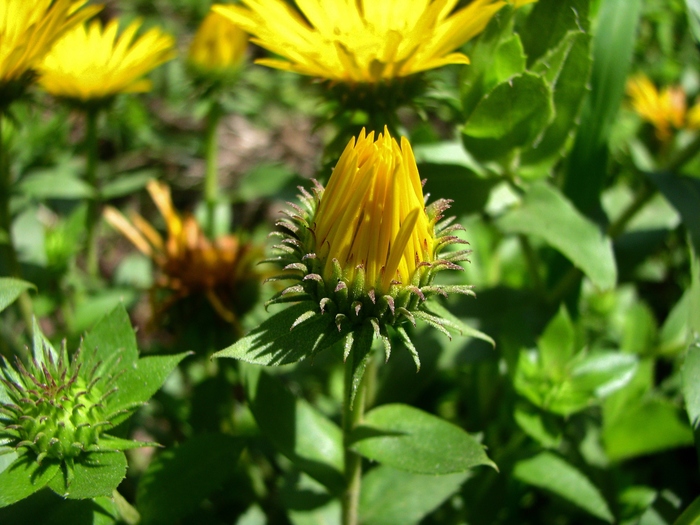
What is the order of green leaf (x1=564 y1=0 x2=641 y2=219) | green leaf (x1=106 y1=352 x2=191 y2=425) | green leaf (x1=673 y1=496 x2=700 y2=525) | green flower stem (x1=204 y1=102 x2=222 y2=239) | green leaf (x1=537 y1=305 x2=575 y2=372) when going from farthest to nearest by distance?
1. green flower stem (x1=204 y1=102 x2=222 y2=239)
2. green leaf (x1=564 y1=0 x2=641 y2=219)
3. green leaf (x1=537 y1=305 x2=575 y2=372)
4. green leaf (x1=673 y1=496 x2=700 y2=525)
5. green leaf (x1=106 y1=352 x2=191 y2=425)

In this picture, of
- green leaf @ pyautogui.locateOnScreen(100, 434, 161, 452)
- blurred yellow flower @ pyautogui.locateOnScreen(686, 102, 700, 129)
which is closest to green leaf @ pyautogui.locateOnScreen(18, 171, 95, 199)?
green leaf @ pyautogui.locateOnScreen(100, 434, 161, 452)

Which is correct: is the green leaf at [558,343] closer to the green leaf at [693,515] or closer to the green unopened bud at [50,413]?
the green leaf at [693,515]

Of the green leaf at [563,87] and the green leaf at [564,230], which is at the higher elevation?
the green leaf at [563,87]

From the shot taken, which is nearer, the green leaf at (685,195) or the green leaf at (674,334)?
the green leaf at (685,195)

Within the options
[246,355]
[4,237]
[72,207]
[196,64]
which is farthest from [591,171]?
[72,207]

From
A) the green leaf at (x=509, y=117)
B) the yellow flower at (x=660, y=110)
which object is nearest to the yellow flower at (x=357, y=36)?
the green leaf at (x=509, y=117)

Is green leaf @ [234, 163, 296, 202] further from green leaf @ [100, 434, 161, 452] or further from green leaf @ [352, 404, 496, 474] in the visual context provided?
green leaf @ [100, 434, 161, 452]
